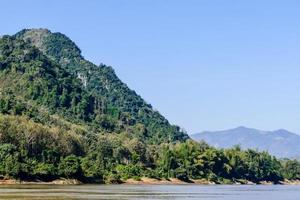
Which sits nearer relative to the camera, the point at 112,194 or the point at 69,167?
the point at 112,194

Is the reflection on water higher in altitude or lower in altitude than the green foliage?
lower

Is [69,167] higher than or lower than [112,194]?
higher

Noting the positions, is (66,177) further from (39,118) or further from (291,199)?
(291,199)

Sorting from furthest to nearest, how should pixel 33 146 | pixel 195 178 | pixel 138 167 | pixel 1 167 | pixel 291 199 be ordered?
pixel 195 178, pixel 138 167, pixel 33 146, pixel 1 167, pixel 291 199

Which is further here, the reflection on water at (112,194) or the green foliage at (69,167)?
the green foliage at (69,167)

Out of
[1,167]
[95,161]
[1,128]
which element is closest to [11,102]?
[95,161]

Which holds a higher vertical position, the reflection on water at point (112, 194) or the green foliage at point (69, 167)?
the green foliage at point (69, 167)

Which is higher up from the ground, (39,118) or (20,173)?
(39,118)

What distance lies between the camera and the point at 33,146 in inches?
5295

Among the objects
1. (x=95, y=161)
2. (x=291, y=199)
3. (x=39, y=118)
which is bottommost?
(x=291, y=199)

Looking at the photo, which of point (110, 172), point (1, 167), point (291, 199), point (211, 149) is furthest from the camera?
point (211, 149)

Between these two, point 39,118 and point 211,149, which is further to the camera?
point 211,149

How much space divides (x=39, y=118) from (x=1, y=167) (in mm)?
53231

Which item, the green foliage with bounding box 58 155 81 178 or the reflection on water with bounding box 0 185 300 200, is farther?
the green foliage with bounding box 58 155 81 178
